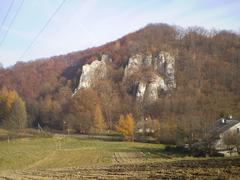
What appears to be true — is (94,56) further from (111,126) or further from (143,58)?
(111,126)

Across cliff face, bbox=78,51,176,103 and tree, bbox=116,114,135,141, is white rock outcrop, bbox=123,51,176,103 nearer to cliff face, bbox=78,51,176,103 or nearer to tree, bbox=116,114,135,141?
cliff face, bbox=78,51,176,103

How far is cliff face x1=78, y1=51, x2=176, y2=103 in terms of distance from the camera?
132775 millimetres

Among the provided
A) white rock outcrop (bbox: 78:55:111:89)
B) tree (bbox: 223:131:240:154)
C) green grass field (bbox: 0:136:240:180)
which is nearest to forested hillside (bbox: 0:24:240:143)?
white rock outcrop (bbox: 78:55:111:89)

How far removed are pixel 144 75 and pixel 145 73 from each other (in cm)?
176

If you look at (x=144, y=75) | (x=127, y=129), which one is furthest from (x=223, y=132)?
(x=144, y=75)

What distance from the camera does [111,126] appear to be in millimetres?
111750

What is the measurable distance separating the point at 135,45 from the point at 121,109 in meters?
47.3

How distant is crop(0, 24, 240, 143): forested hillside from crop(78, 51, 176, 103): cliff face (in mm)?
2365

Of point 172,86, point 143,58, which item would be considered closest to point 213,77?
point 172,86

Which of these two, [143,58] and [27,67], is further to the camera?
[27,67]

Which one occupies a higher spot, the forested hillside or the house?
the forested hillside

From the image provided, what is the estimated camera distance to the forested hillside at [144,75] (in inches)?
3928

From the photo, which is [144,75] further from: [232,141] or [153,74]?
[232,141]

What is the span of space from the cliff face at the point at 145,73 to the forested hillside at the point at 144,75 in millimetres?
2365
